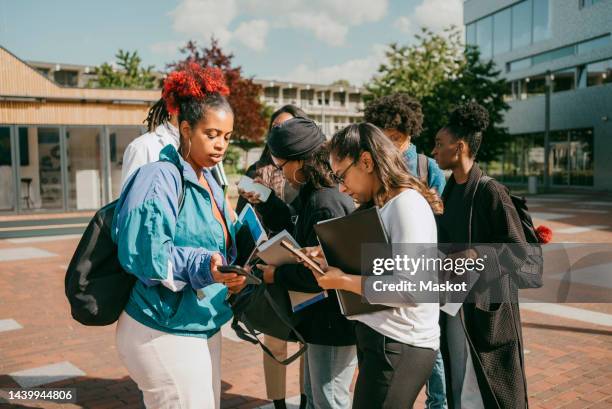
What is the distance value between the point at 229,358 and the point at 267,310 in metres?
2.78

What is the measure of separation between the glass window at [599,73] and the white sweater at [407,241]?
31.1 meters

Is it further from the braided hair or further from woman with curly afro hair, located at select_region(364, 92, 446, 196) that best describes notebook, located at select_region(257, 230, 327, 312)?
woman with curly afro hair, located at select_region(364, 92, 446, 196)

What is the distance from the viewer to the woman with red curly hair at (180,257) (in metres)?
2.00

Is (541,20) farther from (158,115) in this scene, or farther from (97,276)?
(97,276)

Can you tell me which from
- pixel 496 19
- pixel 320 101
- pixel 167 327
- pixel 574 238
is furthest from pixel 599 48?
pixel 320 101

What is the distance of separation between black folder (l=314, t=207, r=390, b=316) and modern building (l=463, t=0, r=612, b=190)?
92.2 feet

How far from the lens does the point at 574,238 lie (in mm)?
12102

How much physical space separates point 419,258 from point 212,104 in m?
1.06

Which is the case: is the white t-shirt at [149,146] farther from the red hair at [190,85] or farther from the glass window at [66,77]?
the glass window at [66,77]

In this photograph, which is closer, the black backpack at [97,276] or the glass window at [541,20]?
the black backpack at [97,276]

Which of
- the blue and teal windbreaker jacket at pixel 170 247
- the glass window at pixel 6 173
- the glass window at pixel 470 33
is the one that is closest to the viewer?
the blue and teal windbreaker jacket at pixel 170 247

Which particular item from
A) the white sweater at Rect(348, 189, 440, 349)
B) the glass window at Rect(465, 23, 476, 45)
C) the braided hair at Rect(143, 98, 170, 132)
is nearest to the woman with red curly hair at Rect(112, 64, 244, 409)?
the white sweater at Rect(348, 189, 440, 349)

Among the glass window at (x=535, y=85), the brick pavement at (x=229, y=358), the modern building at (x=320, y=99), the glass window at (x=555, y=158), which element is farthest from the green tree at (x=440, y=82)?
the modern building at (x=320, y=99)

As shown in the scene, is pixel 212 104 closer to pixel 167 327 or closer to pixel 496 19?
pixel 167 327
